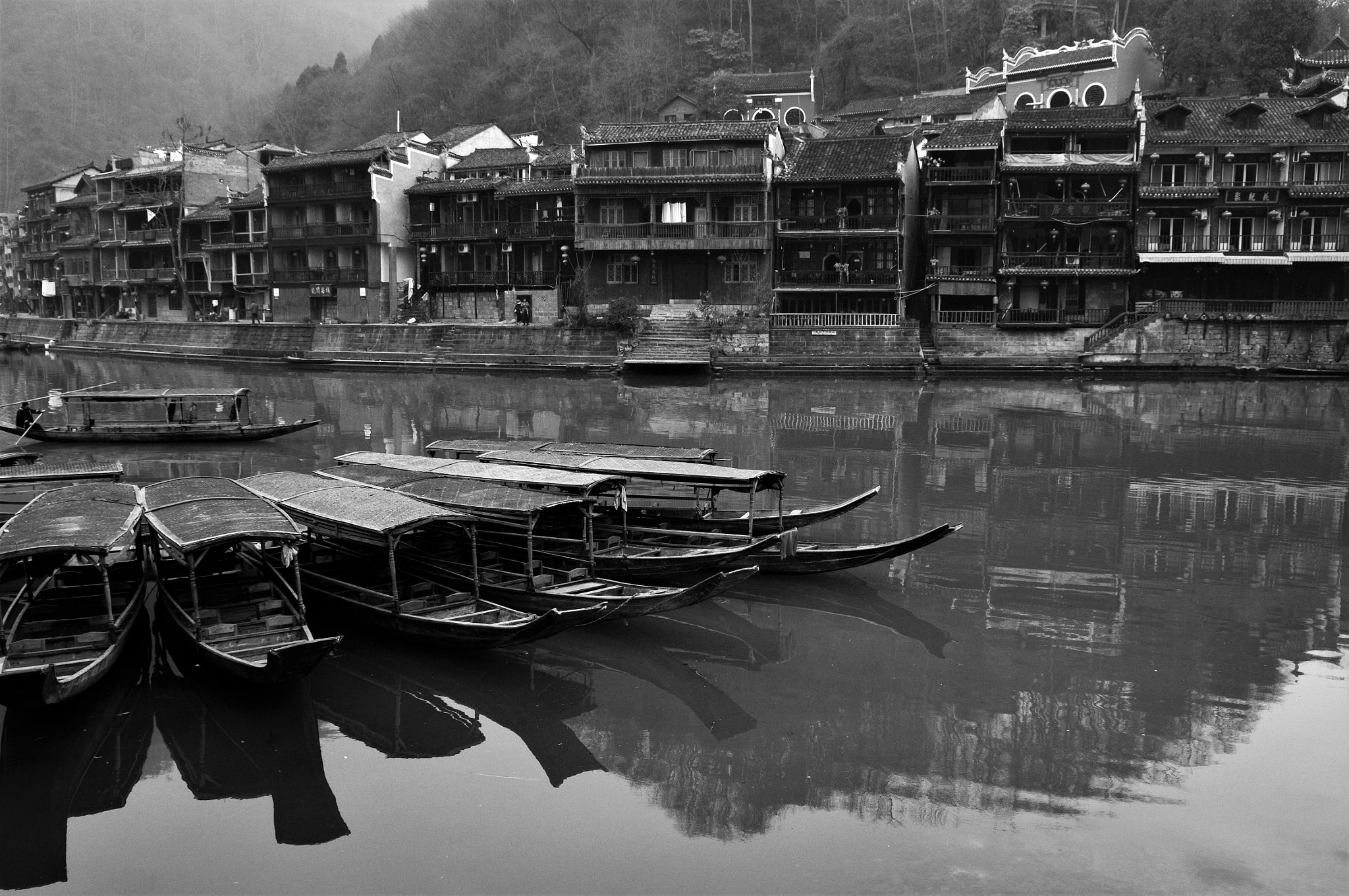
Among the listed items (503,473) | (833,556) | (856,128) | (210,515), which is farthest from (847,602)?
(856,128)

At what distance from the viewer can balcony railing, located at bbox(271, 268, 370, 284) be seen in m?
51.4

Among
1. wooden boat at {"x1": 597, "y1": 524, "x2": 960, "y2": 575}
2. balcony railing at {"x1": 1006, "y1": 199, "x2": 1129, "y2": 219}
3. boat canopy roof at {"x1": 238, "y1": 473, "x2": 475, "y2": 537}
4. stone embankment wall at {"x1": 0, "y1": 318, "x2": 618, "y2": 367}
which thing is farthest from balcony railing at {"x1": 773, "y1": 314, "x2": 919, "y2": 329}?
boat canopy roof at {"x1": 238, "y1": 473, "x2": 475, "y2": 537}

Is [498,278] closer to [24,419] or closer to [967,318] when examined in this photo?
[967,318]

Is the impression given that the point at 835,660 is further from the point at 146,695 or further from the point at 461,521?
the point at 146,695

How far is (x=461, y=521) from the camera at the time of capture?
12547 mm

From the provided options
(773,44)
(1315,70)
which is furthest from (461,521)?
(773,44)

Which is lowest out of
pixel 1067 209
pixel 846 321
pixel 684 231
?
pixel 846 321

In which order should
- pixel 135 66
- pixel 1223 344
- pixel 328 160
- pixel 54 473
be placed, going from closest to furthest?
pixel 54 473
pixel 1223 344
pixel 328 160
pixel 135 66

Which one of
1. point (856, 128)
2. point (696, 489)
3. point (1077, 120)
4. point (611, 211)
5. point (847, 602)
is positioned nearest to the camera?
point (847, 602)

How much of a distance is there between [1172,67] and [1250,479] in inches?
1580

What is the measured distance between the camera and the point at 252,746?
33.2 feet

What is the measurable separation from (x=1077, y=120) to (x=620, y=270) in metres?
19.8

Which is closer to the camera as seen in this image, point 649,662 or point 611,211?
point 649,662

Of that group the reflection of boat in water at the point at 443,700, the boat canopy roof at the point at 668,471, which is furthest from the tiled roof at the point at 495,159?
the reflection of boat in water at the point at 443,700
